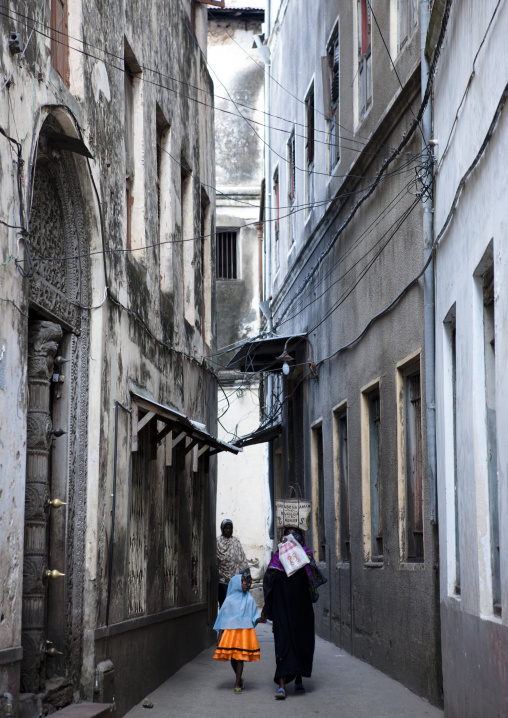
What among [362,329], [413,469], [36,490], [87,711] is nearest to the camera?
[36,490]

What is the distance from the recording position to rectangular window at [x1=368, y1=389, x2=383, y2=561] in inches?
457

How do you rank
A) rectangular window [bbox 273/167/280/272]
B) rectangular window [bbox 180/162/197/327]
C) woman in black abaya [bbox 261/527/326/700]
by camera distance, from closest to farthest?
woman in black abaya [bbox 261/527/326/700]
rectangular window [bbox 180/162/197/327]
rectangular window [bbox 273/167/280/272]

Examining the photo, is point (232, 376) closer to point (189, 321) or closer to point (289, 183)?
point (289, 183)

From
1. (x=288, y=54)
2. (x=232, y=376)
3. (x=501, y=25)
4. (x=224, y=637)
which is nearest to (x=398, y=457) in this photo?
(x=224, y=637)

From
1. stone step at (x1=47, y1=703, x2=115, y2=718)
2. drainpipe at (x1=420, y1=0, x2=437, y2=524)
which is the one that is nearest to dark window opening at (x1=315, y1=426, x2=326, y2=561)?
drainpipe at (x1=420, y1=0, x2=437, y2=524)

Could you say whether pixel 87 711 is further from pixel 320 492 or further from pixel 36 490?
pixel 320 492

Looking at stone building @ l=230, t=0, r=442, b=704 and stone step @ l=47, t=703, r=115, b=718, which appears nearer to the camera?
stone step @ l=47, t=703, r=115, b=718

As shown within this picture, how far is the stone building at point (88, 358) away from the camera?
6.32m

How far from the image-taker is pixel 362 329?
12234mm

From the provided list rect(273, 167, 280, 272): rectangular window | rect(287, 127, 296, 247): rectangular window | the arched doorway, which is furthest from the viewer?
rect(273, 167, 280, 272): rectangular window

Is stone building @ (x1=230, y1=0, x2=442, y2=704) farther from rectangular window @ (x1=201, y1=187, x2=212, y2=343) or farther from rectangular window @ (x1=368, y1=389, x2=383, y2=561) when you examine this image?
rectangular window @ (x1=201, y1=187, x2=212, y2=343)

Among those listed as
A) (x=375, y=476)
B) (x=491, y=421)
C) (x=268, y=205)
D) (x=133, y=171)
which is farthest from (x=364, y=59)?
(x=268, y=205)

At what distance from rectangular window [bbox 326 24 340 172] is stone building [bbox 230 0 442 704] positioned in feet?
0.10

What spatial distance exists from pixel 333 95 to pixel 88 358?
783 centimetres
